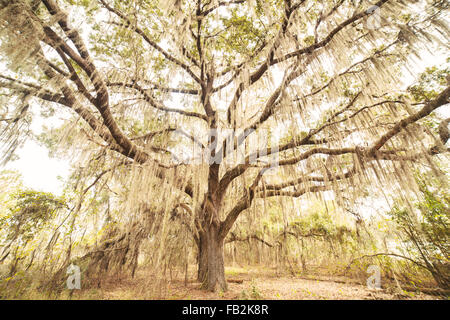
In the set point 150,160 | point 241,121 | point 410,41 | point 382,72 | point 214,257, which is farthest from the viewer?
point 214,257

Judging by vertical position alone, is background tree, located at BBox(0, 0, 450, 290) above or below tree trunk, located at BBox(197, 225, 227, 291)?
above

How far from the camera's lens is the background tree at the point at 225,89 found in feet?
4.92

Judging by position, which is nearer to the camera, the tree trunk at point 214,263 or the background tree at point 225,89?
the background tree at point 225,89

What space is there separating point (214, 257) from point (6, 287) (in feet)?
7.69

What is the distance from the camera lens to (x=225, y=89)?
270cm

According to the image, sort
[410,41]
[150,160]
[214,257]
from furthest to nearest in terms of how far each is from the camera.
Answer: [214,257] < [150,160] < [410,41]

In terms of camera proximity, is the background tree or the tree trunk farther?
the tree trunk

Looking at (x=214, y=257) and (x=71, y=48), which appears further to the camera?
(x=214, y=257)

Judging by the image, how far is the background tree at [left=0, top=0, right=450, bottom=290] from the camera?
150 cm

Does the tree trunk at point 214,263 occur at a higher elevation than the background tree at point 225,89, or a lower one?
lower

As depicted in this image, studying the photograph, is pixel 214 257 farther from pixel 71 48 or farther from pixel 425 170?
pixel 71 48

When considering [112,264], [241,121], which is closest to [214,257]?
[112,264]

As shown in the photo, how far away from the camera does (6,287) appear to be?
175cm

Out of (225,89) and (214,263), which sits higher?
(225,89)
